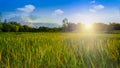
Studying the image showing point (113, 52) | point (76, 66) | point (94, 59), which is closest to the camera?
point (76, 66)

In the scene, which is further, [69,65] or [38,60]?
[38,60]

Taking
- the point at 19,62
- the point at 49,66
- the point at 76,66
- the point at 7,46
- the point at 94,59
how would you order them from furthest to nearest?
the point at 7,46 → the point at 94,59 → the point at 19,62 → the point at 49,66 → the point at 76,66

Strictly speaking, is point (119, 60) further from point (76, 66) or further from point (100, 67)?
point (76, 66)

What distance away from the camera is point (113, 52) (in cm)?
283

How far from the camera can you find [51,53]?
258 centimetres

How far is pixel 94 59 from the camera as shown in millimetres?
2541

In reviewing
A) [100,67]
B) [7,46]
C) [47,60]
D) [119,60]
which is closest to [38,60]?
[47,60]

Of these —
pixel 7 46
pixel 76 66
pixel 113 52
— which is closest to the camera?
pixel 76 66

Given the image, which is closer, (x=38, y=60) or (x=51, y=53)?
(x=38, y=60)

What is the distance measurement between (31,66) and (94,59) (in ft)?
2.54

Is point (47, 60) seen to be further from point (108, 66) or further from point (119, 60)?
point (119, 60)

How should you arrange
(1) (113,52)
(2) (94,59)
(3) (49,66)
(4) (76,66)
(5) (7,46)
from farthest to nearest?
(5) (7,46) < (1) (113,52) < (2) (94,59) < (3) (49,66) < (4) (76,66)

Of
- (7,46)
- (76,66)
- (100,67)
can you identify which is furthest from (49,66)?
(7,46)

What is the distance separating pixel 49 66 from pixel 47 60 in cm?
14
